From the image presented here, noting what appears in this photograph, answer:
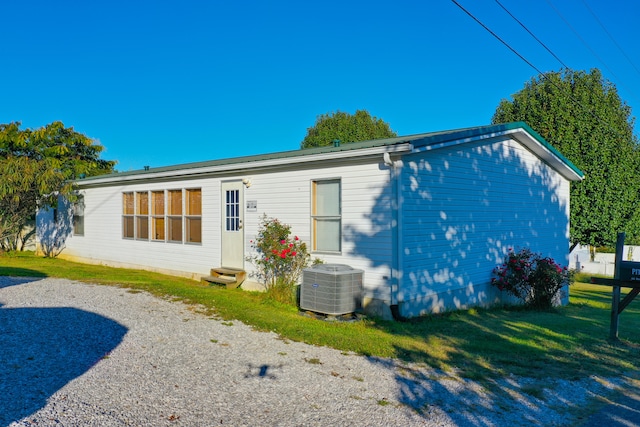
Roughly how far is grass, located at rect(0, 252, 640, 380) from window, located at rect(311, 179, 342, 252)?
1.44 metres

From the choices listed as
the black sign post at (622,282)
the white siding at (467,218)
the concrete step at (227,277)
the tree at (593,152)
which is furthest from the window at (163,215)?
the tree at (593,152)

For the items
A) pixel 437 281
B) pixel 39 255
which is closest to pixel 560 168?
pixel 437 281

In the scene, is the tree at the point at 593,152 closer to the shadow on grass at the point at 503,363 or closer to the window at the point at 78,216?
the shadow on grass at the point at 503,363

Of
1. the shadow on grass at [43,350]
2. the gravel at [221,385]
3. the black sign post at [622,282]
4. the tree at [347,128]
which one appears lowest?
the gravel at [221,385]

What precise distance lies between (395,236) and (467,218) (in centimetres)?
272

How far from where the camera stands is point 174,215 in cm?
1323

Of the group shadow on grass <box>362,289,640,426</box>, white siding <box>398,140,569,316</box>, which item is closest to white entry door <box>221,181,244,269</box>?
white siding <box>398,140,569,316</box>

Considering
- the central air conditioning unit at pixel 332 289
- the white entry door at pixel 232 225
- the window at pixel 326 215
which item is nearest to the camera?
the central air conditioning unit at pixel 332 289

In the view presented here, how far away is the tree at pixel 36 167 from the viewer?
15109 millimetres

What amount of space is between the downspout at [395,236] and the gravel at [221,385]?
7.84 ft

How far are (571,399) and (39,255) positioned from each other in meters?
19.0

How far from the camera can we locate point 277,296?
980 cm

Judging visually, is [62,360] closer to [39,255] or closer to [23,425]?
[23,425]

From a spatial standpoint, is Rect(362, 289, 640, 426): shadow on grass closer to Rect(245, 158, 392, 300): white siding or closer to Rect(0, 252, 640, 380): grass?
Rect(0, 252, 640, 380): grass
